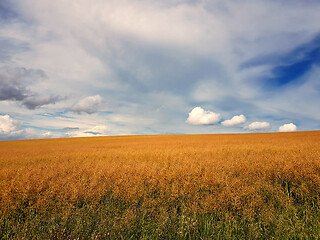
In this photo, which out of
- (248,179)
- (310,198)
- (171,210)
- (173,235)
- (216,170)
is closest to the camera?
(173,235)

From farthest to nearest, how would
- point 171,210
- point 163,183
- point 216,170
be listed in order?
point 216,170
point 163,183
point 171,210

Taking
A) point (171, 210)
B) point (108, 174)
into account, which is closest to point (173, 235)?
point (171, 210)

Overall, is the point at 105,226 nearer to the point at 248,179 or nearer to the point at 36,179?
the point at 36,179

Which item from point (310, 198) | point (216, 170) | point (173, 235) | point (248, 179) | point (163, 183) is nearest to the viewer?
point (173, 235)

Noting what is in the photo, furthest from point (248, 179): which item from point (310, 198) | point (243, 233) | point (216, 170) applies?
point (243, 233)

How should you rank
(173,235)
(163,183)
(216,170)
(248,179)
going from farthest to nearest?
(216,170)
(248,179)
(163,183)
(173,235)

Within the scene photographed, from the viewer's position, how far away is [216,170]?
6.63 meters

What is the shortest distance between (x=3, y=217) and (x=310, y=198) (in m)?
7.50

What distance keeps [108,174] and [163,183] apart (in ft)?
7.04

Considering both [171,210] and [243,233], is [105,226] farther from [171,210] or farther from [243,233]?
[243,233]

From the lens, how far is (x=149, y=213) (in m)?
4.20

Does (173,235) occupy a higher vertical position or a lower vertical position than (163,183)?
lower

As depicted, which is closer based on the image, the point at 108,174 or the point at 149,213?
the point at 149,213

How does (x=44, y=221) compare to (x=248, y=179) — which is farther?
(x=248, y=179)
